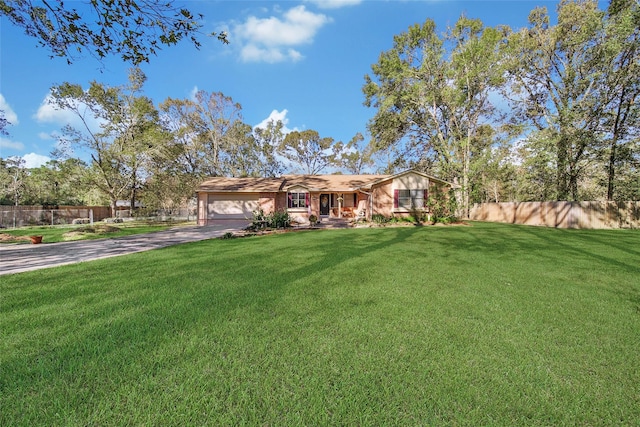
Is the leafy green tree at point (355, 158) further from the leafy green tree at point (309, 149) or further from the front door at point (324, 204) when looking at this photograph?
the front door at point (324, 204)

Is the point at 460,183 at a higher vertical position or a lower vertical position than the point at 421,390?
higher

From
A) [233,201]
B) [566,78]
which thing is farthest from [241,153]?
[566,78]

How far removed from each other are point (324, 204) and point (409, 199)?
23.9ft

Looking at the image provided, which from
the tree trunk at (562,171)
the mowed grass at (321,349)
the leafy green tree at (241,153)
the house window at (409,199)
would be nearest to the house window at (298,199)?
the house window at (409,199)

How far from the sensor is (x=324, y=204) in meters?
22.1

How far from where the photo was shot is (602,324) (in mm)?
2900

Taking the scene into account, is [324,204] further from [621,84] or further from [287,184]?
[621,84]

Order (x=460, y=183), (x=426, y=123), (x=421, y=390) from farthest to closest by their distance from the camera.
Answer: (x=426, y=123), (x=460, y=183), (x=421, y=390)

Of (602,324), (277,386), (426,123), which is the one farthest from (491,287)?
(426,123)

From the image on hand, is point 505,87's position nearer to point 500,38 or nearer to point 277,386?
point 500,38

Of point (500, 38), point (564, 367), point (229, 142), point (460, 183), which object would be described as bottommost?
point (564, 367)

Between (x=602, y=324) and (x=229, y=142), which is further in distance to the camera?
(x=229, y=142)

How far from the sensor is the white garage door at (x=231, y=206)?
19625mm

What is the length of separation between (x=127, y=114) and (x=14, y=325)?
27.7 m
